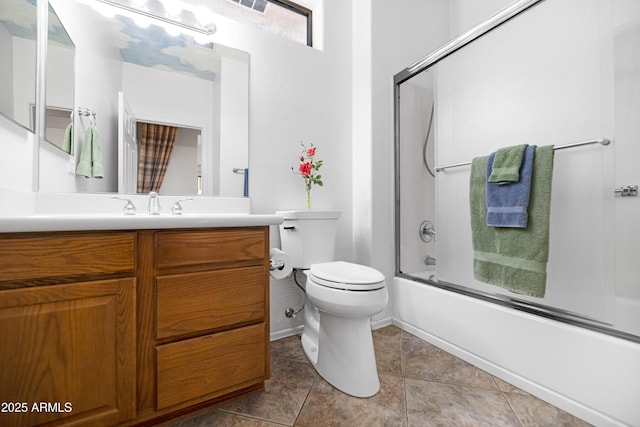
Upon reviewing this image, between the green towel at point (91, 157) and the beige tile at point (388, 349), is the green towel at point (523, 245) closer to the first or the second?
the beige tile at point (388, 349)

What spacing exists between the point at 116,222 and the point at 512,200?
1.58 meters

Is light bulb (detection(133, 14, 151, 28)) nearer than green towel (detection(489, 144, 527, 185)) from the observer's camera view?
No

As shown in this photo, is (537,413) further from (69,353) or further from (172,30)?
(172,30)

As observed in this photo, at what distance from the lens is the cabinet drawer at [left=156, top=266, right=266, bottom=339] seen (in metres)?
0.98

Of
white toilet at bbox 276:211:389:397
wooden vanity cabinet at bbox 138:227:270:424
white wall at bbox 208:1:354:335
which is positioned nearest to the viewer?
wooden vanity cabinet at bbox 138:227:270:424

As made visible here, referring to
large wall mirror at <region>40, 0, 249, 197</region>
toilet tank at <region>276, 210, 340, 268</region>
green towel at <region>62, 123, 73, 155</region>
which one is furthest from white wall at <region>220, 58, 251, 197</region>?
green towel at <region>62, 123, 73, 155</region>

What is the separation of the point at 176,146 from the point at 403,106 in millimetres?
1526

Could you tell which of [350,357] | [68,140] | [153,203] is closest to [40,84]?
[68,140]

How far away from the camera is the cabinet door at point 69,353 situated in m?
0.78

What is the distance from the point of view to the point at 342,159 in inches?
81.8

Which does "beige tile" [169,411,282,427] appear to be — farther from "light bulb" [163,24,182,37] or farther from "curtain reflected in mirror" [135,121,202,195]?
"light bulb" [163,24,182,37]

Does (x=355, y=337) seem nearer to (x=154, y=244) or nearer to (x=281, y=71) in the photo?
(x=154, y=244)

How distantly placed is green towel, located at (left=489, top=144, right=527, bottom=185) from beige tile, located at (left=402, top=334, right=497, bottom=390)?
939 mm

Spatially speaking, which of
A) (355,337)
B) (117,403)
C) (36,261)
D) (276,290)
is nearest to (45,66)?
(36,261)
